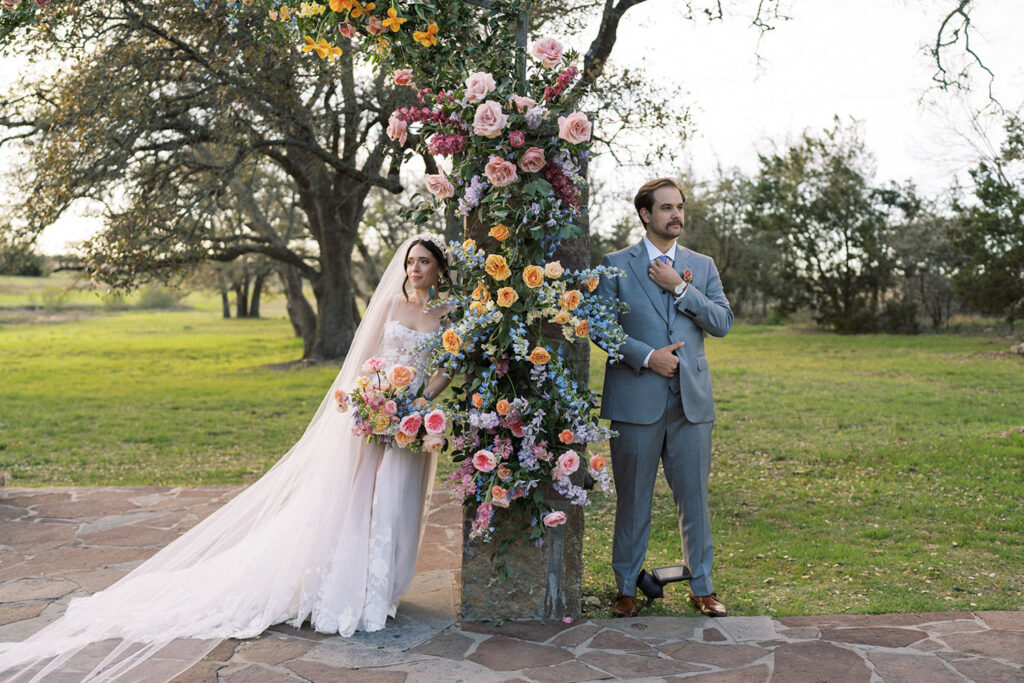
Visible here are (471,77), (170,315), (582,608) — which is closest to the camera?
(471,77)

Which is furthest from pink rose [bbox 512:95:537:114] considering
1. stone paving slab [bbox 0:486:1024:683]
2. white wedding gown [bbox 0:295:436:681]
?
stone paving slab [bbox 0:486:1024:683]

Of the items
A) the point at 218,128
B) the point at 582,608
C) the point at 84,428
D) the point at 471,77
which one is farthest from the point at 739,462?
the point at 84,428

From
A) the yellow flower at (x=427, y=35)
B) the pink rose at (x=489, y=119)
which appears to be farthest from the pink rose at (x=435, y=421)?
the yellow flower at (x=427, y=35)

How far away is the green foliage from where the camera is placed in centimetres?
2020

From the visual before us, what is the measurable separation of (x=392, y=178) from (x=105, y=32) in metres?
4.57

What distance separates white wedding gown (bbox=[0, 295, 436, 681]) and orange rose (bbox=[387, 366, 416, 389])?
1.03 feet

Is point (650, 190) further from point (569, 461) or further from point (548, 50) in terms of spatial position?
point (569, 461)

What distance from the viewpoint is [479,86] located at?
Result: 4.22 metres

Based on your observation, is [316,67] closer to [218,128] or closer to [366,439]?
[218,128]

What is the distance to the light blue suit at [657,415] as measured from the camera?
472cm

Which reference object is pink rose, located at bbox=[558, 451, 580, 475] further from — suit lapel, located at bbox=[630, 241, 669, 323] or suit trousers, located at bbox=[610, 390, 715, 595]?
suit lapel, located at bbox=[630, 241, 669, 323]

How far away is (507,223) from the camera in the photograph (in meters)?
4.40

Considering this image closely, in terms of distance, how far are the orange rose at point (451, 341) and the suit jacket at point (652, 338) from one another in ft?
3.16

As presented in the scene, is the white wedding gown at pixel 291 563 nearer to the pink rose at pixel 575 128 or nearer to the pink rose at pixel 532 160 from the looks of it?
the pink rose at pixel 532 160
